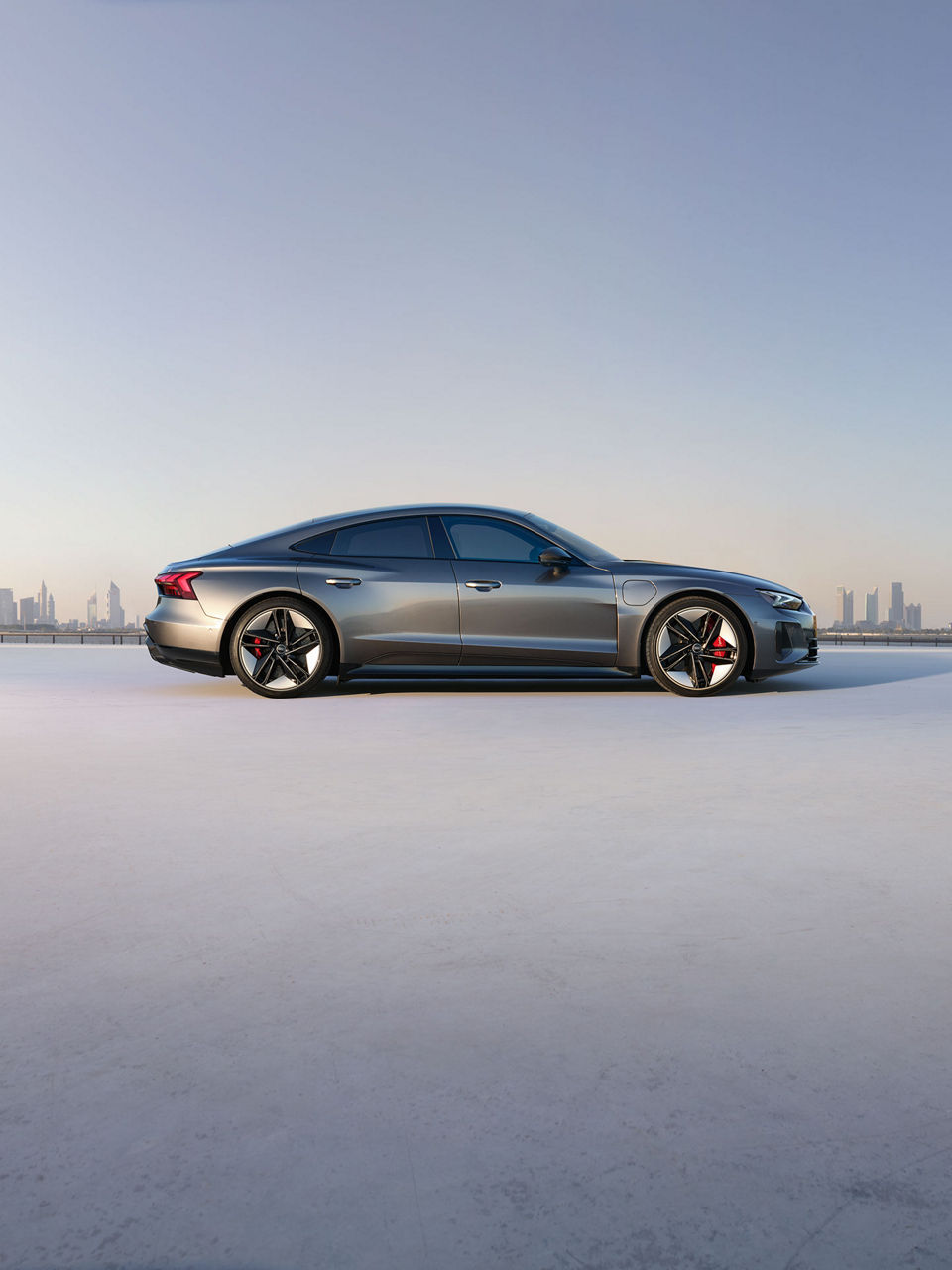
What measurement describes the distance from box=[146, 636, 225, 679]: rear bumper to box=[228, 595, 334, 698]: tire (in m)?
0.16

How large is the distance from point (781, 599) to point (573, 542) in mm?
1853

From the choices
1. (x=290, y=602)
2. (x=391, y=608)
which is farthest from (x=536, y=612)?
A: (x=290, y=602)

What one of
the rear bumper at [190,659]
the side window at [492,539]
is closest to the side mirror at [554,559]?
the side window at [492,539]

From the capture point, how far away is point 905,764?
555cm

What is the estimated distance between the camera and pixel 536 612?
8.88 m

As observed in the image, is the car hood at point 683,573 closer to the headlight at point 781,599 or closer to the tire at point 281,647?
the headlight at point 781,599

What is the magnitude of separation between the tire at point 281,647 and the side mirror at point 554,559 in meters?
1.85

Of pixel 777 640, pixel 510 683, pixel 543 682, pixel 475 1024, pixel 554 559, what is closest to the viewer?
pixel 475 1024

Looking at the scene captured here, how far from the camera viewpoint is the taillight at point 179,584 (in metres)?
8.97

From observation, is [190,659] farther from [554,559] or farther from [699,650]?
[699,650]

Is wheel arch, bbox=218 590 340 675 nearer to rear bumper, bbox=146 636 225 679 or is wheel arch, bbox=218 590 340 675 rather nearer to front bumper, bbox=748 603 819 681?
rear bumper, bbox=146 636 225 679

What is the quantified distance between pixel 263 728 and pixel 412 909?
13.6 feet

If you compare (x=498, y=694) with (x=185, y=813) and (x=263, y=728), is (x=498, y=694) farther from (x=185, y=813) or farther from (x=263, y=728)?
(x=185, y=813)

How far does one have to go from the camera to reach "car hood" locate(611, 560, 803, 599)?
29.7 ft
